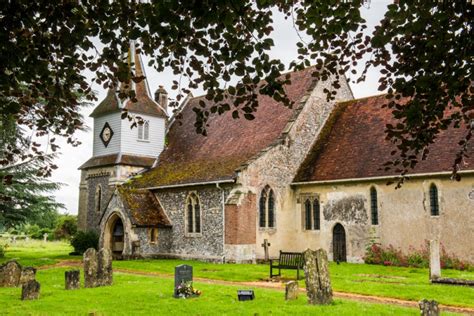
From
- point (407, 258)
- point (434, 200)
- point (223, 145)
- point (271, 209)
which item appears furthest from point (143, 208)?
point (434, 200)

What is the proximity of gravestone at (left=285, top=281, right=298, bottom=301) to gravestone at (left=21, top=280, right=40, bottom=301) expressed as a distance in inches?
265

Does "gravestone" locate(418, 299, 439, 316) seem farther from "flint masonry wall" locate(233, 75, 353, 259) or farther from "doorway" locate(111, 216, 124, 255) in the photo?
"doorway" locate(111, 216, 124, 255)

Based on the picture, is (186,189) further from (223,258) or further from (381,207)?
(381,207)

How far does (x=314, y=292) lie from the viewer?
39.8 feet

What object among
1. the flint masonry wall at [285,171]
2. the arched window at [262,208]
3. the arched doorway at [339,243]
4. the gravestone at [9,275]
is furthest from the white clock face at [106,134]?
the gravestone at [9,275]

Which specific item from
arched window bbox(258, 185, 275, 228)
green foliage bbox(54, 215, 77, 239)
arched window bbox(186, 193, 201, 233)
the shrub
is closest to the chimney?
the shrub

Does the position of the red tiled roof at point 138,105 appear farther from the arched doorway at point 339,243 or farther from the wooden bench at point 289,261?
the wooden bench at point 289,261

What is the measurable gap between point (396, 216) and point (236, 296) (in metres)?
12.2

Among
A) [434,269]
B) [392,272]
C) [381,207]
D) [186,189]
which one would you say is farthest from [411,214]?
[186,189]

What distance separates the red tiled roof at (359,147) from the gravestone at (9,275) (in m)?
14.7

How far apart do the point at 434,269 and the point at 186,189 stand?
1416cm

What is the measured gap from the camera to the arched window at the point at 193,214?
2687 cm

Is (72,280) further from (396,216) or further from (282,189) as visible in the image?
(396,216)

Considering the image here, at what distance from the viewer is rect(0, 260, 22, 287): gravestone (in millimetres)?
16531
